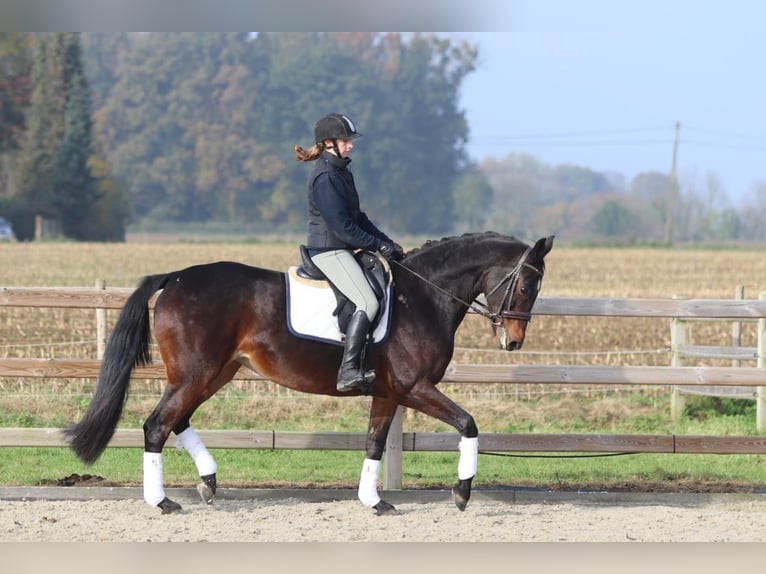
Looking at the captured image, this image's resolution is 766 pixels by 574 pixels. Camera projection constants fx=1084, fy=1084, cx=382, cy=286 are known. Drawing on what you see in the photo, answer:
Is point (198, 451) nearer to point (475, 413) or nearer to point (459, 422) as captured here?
point (459, 422)

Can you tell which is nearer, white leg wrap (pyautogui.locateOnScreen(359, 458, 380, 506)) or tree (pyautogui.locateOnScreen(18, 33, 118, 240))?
white leg wrap (pyautogui.locateOnScreen(359, 458, 380, 506))

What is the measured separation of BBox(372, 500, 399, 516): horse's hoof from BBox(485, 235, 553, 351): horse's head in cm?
142

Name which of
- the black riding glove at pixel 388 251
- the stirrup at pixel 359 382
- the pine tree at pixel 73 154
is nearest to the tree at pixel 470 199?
the pine tree at pixel 73 154

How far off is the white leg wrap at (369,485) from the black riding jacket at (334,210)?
5.24ft

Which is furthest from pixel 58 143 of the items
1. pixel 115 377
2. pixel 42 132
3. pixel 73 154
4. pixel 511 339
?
pixel 511 339

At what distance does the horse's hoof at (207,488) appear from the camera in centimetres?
777

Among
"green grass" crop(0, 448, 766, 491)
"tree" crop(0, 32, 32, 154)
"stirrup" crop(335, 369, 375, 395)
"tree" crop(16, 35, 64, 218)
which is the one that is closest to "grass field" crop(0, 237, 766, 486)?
"green grass" crop(0, 448, 766, 491)

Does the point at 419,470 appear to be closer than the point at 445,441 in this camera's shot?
No

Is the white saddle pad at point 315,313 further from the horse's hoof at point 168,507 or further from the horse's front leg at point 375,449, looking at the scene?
the horse's hoof at point 168,507

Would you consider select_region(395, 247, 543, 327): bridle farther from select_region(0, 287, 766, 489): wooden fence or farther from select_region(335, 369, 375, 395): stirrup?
select_region(335, 369, 375, 395): stirrup

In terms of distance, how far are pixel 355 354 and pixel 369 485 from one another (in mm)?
1061

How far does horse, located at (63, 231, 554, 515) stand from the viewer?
749 cm

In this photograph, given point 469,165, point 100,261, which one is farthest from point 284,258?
point 469,165

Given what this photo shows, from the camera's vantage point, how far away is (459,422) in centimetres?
757
